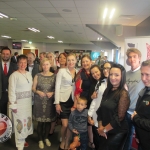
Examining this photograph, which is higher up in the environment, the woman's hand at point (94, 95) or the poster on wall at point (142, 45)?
the poster on wall at point (142, 45)

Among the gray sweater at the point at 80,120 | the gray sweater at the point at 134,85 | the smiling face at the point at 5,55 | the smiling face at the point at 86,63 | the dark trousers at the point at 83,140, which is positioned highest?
the smiling face at the point at 5,55

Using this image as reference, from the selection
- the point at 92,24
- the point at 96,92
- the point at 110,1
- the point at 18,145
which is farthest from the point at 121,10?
the point at 18,145

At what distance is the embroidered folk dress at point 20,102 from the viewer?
8.20 ft

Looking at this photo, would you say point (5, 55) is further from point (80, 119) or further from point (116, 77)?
point (116, 77)

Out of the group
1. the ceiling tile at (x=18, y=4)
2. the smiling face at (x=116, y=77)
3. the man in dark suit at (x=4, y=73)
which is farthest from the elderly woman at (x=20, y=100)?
the ceiling tile at (x=18, y=4)

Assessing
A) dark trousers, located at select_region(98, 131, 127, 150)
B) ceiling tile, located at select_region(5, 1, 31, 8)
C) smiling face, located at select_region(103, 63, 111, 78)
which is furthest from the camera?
ceiling tile, located at select_region(5, 1, 31, 8)

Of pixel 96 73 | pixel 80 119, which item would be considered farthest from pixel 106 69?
pixel 80 119

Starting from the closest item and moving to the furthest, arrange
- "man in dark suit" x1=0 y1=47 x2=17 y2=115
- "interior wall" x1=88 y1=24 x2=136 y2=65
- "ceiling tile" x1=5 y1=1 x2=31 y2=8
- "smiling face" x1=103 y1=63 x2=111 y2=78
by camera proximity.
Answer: "smiling face" x1=103 y1=63 x2=111 y2=78, "man in dark suit" x1=0 y1=47 x2=17 y2=115, "ceiling tile" x1=5 y1=1 x2=31 y2=8, "interior wall" x1=88 y1=24 x2=136 y2=65

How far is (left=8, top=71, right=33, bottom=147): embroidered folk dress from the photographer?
2.50 meters

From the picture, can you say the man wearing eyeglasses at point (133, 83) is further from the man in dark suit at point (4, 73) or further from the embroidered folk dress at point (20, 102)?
the man in dark suit at point (4, 73)

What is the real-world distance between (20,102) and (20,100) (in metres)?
0.03

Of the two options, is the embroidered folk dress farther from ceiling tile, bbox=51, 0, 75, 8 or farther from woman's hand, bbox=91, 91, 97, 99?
ceiling tile, bbox=51, 0, 75, 8

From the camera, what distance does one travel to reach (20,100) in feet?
8.52

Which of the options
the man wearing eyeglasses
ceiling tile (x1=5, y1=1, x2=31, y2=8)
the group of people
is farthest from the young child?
ceiling tile (x1=5, y1=1, x2=31, y2=8)
